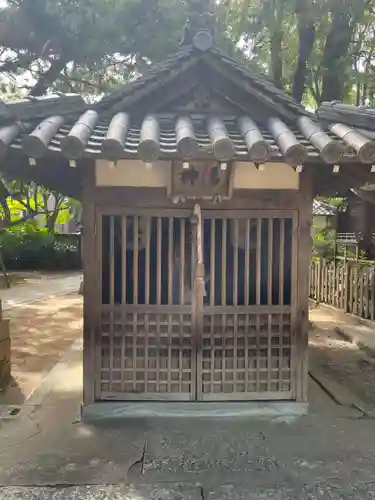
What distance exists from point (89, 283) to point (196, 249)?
135 cm

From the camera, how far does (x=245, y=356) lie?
6.03 m

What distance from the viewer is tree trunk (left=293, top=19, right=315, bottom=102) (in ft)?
37.1

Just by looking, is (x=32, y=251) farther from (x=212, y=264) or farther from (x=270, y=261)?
(x=270, y=261)

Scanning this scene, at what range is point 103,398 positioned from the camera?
19.4ft

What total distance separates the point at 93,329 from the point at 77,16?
811 centimetres

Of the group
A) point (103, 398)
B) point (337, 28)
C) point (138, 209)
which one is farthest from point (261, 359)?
point (337, 28)

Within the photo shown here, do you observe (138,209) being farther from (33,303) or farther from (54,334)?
(33,303)

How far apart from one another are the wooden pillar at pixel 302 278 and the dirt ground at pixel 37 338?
3.98 m

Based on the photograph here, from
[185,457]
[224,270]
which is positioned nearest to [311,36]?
[224,270]

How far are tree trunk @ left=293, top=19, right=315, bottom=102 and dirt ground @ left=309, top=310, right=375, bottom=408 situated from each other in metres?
5.75

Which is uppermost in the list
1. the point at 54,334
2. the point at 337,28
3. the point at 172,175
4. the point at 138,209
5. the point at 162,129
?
the point at 337,28

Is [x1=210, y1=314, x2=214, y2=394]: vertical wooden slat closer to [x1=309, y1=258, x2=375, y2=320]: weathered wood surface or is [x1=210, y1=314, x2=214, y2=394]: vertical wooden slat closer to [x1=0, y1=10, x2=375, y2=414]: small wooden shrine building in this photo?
[x1=0, y1=10, x2=375, y2=414]: small wooden shrine building

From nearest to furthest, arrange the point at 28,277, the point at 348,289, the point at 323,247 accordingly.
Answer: the point at 348,289, the point at 323,247, the point at 28,277

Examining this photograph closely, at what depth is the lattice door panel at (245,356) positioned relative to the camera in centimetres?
600
